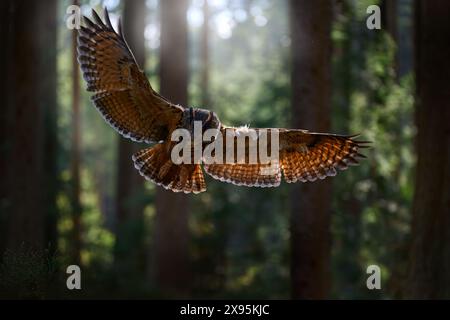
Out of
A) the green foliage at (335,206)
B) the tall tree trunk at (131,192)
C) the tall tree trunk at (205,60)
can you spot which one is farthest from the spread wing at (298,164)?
the tall tree trunk at (205,60)

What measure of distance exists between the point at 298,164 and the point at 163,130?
1.73m

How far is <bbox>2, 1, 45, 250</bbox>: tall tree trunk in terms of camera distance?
42.3ft

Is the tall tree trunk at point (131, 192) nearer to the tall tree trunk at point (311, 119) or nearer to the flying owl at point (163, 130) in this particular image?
the tall tree trunk at point (311, 119)

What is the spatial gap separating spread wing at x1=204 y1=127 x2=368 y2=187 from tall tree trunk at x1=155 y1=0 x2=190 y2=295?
6345 millimetres

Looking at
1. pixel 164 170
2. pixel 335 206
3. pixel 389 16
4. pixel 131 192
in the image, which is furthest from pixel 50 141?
pixel 164 170

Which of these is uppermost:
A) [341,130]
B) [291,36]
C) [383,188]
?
[291,36]

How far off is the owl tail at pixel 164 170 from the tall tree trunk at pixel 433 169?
395 cm

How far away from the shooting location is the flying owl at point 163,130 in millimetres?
7137

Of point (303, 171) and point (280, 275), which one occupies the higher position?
point (303, 171)
